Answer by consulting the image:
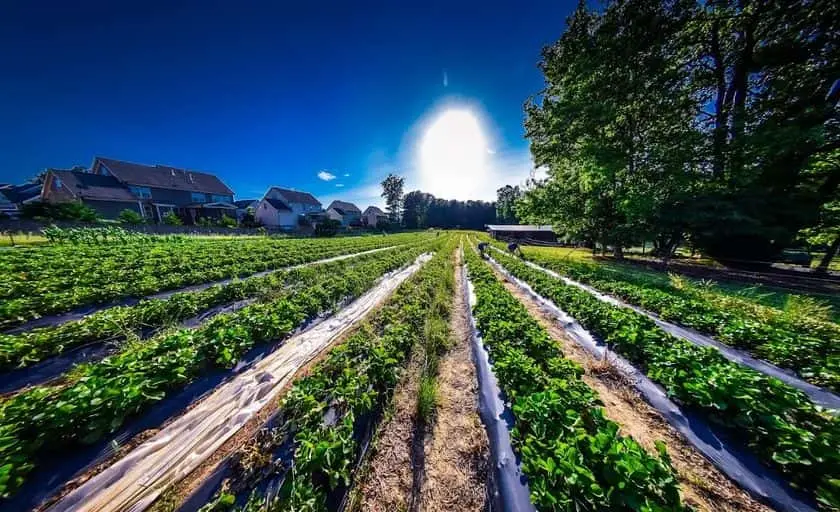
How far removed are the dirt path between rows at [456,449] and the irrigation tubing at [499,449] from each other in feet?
0.31

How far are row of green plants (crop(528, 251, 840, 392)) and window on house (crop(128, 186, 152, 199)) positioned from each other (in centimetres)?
4730

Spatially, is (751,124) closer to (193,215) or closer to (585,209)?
(585,209)

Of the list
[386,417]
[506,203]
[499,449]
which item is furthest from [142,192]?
[506,203]

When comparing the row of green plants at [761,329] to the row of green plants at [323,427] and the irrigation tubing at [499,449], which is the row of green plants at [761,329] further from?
the row of green plants at [323,427]

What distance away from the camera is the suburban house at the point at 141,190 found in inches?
1048

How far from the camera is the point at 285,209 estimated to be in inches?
1588

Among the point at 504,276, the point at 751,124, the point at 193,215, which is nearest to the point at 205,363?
the point at 504,276

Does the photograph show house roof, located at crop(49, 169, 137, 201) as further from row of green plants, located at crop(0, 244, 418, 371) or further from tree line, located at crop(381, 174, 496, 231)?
tree line, located at crop(381, 174, 496, 231)

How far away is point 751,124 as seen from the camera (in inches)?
437

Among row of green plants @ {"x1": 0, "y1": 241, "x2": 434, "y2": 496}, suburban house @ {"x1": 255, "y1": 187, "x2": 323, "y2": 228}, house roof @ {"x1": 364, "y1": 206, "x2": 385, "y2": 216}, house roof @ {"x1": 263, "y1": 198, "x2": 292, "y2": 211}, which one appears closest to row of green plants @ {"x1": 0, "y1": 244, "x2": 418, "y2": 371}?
row of green plants @ {"x1": 0, "y1": 241, "x2": 434, "y2": 496}

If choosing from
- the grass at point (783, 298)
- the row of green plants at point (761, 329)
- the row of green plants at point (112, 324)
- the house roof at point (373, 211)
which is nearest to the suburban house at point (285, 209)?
the house roof at point (373, 211)

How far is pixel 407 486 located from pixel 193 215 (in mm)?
44380

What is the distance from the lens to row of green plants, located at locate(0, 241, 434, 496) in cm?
232

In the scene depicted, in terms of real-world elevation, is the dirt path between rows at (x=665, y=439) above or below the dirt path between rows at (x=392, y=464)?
below
